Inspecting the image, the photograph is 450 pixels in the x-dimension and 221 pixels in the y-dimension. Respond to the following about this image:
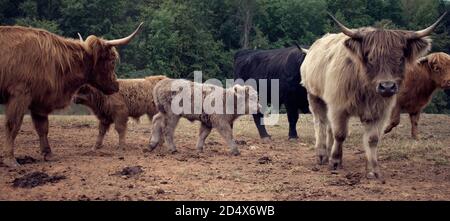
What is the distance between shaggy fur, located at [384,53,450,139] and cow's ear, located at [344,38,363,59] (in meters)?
4.27

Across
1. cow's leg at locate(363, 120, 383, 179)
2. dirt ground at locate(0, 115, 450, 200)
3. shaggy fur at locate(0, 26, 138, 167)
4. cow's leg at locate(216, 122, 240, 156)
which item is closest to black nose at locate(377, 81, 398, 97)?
cow's leg at locate(363, 120, 383, 179)

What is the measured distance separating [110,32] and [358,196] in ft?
97.0

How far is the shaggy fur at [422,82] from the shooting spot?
1066 centimetres

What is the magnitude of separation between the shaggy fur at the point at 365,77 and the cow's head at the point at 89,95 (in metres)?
3.46

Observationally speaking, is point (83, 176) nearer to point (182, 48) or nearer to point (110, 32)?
point (182, 48)

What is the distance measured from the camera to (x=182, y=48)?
31.3m

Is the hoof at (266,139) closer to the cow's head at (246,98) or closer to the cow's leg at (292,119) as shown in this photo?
the cow's leg at (292,119)

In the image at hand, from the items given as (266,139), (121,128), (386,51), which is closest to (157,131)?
(121,128)

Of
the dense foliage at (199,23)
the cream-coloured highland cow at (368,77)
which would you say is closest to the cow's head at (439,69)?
the cream-coloured highland cow at (368,77)

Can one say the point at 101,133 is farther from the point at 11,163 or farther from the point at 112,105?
the point at 11,163

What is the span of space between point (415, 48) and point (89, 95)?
4.85 meters

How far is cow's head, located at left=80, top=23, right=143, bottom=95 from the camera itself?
26.7 feet

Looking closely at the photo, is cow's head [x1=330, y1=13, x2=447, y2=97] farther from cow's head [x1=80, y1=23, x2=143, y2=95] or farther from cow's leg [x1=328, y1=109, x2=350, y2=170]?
cow's head [x1=80, y1=23, x2=143, y2=95]
